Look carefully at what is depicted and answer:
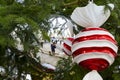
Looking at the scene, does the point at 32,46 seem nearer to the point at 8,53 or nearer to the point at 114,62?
the point at 8,53

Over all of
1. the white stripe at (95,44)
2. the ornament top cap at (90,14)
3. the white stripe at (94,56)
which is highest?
the ornament top cap at (90,14)

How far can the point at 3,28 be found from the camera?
5.39 ft

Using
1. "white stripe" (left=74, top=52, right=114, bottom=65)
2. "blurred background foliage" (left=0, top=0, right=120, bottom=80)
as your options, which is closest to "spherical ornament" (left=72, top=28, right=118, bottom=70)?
"white stripe" (left=74, top=52, right=114, bottom=65)

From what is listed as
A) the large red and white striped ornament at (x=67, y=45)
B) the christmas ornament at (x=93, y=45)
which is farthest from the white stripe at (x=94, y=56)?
the large red and white striped ornament at (x=67, y=45)

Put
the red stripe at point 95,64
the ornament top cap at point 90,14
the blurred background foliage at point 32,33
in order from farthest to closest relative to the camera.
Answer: the red stripe at point 95,64 < the ornament top cap at point 90,14 < the blurred background foliage at point 32,33

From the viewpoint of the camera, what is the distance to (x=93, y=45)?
6.53 ft

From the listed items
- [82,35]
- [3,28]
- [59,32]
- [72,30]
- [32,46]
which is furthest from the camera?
[59,32]

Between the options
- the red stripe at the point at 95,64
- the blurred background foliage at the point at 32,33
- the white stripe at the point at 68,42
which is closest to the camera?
the blurred background foliage at the point at 32,33

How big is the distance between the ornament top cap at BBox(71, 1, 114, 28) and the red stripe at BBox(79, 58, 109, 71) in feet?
0.62

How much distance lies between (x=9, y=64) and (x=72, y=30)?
43 cm

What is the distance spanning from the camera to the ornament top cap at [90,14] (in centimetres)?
192

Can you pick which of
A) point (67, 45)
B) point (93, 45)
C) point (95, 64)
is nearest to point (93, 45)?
point (93, 45)

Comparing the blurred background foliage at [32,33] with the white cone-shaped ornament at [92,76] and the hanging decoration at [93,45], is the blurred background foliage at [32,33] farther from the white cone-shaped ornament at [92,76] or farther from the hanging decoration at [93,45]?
the white cone-shaped ornament at [92,76]

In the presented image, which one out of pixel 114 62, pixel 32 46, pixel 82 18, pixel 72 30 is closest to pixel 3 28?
pixel 32 46
